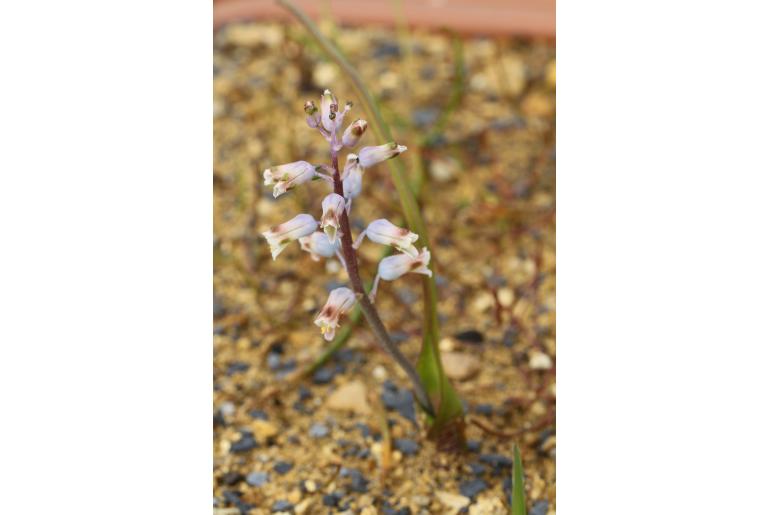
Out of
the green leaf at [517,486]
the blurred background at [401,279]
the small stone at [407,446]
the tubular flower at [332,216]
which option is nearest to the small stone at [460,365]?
the blurred background at [401,279]

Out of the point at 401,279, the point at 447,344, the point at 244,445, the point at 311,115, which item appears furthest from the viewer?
the point at 401,279

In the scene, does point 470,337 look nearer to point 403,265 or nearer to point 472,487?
point 472,487

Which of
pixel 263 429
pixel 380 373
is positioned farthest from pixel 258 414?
pixel 380 373

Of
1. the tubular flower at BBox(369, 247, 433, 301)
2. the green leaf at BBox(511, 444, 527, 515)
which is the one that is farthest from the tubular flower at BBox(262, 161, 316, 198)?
the green leaf at BBox(511, 444, 527, 515)

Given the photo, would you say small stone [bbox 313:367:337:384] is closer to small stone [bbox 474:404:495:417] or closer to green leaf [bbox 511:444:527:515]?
small stone [bbox 474:404:495:417]

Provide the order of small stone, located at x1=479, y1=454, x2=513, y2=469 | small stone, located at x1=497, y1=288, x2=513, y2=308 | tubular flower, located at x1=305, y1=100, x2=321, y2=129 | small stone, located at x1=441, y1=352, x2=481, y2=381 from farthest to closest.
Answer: small stone, located at x1=497, y1=288, x2=513, y2=308
small stone, located at x1=441, y1=352, x2=481, y2=381
small stone, located at x1=479, y1=454, x2=513, y2=469
tubular flower, located at x1=305, y1=100, x2=321, y2=129

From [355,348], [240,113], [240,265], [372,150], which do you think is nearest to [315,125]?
[372,150]
